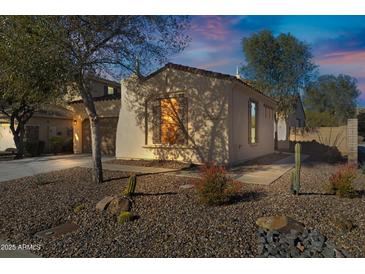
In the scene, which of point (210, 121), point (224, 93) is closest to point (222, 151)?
point (210, 121)

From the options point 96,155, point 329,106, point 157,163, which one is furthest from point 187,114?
point 329,106

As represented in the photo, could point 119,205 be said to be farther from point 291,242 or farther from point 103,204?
point 291,242

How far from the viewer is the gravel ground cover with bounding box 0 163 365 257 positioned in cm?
371

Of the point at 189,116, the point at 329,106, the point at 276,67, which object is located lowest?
the point at 189,116

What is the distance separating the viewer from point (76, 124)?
1611 cm

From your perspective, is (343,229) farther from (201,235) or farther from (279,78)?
(279,78)

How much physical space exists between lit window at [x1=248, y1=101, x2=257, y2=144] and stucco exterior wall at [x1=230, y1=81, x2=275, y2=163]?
22 centimetres

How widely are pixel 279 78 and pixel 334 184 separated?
12964 millimetres

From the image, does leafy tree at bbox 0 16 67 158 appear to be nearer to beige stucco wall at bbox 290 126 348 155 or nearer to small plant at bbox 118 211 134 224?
small plant at bbox 118 211 134 224

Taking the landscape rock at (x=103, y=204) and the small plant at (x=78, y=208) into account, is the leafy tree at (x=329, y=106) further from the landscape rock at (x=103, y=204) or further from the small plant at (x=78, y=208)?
the small plant at (x=78, y=208)

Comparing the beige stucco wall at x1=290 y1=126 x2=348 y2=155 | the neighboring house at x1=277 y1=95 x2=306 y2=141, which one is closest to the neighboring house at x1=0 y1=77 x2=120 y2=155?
the neighboring house at x1=277 y1=95 x2=306 y2=141

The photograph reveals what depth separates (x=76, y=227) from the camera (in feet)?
15.2

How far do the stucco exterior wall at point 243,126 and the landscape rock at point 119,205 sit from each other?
529cm

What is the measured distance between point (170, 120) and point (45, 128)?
40.3ft
